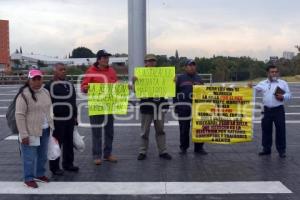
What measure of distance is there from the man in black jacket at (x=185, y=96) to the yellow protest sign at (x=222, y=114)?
17 cm

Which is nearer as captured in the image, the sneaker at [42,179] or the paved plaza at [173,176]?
the paved plaza at [173,176]

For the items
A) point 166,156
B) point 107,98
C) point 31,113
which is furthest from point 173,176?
point 31,113

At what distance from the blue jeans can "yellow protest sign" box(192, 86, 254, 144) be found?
10.5 ft

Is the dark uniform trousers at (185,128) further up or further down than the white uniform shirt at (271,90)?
further down

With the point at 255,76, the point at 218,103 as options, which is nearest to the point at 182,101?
the point at 218,103

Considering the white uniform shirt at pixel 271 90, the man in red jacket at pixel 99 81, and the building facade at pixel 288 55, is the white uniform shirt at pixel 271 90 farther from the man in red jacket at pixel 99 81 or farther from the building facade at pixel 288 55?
the building facade at pixel 288 55

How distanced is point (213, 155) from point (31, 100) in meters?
4.13

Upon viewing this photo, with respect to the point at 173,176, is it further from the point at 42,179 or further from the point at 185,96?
the point at 185,96

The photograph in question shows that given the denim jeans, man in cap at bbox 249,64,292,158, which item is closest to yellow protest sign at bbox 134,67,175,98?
the denim jeans

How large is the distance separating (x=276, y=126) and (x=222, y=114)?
1065 mm

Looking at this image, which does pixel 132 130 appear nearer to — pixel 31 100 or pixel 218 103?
pixel 218 103

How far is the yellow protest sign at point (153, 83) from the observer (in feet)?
32.4

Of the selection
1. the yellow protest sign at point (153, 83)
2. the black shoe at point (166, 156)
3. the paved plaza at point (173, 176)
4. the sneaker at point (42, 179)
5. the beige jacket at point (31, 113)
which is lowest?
the paved plaza at point (173, 176)

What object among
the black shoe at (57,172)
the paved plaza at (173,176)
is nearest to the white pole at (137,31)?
the paved plaza at (173,176)
